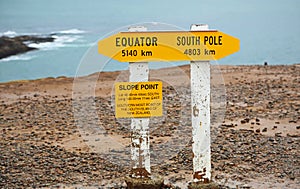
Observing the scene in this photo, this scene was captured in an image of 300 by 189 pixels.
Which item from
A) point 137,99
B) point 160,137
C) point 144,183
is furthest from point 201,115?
point 160,137

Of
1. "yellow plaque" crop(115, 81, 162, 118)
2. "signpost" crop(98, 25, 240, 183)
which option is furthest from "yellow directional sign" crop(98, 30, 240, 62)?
"yellow plaque" crop(115, 81, 162, 118)

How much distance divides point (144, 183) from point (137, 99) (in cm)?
99

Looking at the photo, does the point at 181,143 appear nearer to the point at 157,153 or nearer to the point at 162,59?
the point at 157,153

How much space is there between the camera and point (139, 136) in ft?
20.1

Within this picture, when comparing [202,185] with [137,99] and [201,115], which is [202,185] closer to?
[201,115]

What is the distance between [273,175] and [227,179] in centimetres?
65

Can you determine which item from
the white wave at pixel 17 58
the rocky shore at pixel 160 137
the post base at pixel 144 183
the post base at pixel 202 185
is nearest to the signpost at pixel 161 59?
the post base at pixel 202 185

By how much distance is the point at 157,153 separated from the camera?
328 inches

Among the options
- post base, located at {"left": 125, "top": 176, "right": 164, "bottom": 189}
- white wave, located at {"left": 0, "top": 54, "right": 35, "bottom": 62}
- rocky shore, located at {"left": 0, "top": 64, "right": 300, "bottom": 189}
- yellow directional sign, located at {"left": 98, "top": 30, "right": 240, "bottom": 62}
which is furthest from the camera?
white wave, located at {"left": 0, "top": 54, "right": 35, "bottom": 62}

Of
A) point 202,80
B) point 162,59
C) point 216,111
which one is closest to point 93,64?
point 162,59

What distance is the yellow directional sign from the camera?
19.4 ft

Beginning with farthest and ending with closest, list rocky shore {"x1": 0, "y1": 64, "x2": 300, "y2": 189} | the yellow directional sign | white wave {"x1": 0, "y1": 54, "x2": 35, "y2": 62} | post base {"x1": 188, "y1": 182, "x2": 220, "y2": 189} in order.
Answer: white wave {"x1": 0, "y1": 54, "x2": 35, "y2": 62} < rocky shore {"x1": 0, "y1": 64, "x2": 300, "y2": 189} < post base {"x1": 188, "y1": 182, "x2": 220, "y2": 189} < the yellow directional sign

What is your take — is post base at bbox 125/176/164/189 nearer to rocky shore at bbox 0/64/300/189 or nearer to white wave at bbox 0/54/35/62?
rocky shore at bbox 0/64/300/189

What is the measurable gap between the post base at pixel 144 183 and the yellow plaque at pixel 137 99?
77cm
